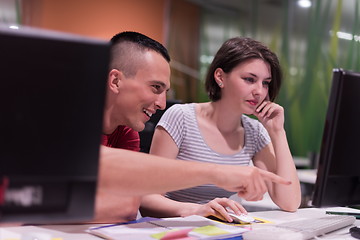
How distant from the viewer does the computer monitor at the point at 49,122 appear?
854 millimetres

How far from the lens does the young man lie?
112cm

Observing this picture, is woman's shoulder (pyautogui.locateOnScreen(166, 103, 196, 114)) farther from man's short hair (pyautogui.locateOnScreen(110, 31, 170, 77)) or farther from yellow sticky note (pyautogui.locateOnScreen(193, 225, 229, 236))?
yellow sticky note (pyautogui.locateOnScreen(193, 225, 229, 236))

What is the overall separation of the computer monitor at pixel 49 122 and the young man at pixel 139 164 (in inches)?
2.6

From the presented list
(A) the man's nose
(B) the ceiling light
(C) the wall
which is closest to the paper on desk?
(A) the man's nose

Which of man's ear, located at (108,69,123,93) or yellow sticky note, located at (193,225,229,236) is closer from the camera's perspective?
yellow sticky note, located at (193,225,229,236)

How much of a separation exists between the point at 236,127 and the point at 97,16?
11.3 ft

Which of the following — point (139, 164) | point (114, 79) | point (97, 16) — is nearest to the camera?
point (139, 164)

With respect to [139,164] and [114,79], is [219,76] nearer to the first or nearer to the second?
[114,79]

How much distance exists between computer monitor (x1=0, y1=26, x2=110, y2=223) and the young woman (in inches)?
42.5

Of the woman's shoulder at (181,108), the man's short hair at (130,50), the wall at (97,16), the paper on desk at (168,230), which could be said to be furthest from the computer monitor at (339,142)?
the wall at (97,16)

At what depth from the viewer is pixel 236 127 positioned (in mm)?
2199

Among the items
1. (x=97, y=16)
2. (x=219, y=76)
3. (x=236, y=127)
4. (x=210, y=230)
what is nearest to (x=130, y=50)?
(x=219, y=76)

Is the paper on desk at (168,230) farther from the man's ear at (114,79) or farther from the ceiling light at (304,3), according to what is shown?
the ceiling light at (304,3)

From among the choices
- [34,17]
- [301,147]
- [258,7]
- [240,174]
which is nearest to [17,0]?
[34,17]
